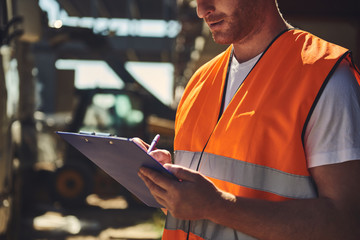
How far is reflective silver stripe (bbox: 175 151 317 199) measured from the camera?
1.35 m

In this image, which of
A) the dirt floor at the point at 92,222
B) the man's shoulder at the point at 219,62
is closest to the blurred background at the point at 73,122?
the dirt floor at the point at 92,222

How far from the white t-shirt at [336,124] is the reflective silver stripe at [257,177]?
7cm

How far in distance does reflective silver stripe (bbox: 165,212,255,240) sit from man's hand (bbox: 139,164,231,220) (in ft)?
0.56

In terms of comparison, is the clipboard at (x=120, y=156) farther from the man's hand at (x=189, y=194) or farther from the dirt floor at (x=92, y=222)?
the dirt floor at (x=92, y=222)

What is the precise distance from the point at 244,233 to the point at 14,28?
3788mm

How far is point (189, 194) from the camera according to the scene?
1.29 meters

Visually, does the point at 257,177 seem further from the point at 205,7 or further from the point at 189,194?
the point at 205,7

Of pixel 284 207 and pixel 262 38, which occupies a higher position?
pixel 262 38

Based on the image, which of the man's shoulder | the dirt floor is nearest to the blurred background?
the dirt floor

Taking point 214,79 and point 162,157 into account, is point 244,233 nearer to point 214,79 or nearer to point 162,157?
point 162,157

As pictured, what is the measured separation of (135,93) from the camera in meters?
10.7

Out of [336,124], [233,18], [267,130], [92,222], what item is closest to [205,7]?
[233,18]

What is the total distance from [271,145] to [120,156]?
1.43ft

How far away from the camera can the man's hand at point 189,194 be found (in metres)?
1.29
